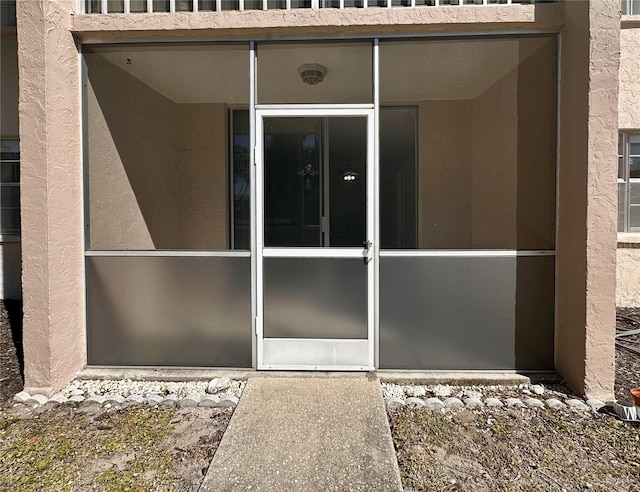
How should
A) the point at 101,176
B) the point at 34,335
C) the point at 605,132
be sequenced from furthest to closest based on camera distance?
the point at 101,176 < the point at 34,335 < the point at 605,132

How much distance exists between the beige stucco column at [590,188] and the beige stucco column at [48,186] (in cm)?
424

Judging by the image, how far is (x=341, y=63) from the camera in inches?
128

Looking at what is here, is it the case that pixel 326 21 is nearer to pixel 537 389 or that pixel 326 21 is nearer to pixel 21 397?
pixel 537 389

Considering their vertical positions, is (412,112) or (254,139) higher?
(412,112)

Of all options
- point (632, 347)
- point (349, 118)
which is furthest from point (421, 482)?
point (632, 347)

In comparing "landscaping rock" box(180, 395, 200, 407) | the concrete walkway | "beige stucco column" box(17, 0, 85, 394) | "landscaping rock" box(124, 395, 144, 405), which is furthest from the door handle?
"beige stucco column" box(17, 0, 85, 394)

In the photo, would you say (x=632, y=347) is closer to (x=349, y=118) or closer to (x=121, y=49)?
(x=349, y=118)

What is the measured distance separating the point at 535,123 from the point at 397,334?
2283 millimetres

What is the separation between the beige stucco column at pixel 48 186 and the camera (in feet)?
9.39

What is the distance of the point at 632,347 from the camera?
3643 mm

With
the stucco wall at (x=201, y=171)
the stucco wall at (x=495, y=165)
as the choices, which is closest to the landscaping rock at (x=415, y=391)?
the stucco wall at (x=495, y=165)

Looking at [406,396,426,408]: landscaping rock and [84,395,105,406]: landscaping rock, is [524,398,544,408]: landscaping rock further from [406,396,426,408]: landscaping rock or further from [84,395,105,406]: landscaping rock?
[84,395,105,406]: landscaping rock

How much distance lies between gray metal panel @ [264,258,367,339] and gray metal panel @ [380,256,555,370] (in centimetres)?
23

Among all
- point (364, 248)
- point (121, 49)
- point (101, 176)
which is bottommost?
point (364, 248)
